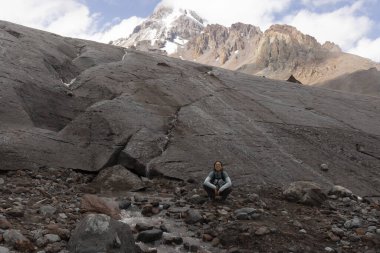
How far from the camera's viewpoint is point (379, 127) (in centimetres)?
2562

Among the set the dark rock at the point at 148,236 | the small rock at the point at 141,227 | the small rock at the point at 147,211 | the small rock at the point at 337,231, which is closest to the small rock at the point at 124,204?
the small rock at the point at 147,211

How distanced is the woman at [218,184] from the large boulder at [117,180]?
239 centimetres

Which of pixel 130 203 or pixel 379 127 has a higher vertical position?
pixel 379 127

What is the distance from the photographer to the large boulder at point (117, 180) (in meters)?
15.7

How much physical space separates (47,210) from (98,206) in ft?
4.43

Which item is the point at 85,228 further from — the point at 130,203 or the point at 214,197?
the point at 214,197

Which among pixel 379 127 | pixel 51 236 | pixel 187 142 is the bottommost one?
pixel 51 236

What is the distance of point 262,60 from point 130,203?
172257 millimetres

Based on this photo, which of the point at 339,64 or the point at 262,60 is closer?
the point at 339,64

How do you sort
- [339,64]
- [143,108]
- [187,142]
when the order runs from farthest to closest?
[339,64], [143,108], [187,142]

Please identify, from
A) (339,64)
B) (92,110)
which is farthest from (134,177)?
(339,64)

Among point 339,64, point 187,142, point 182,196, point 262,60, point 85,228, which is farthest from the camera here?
point 262,60

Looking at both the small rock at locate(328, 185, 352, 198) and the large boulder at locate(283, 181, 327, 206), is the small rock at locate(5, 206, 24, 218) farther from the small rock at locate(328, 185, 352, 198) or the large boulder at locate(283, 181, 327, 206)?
the small rock at locate(328, 185, 352, 198)

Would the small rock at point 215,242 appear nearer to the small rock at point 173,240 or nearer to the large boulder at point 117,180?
the small rock at point 173,240
